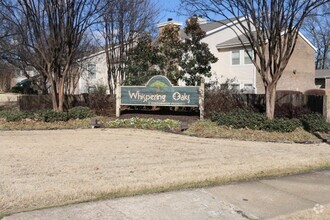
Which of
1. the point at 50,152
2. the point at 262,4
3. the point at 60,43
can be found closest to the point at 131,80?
the point at 60,43

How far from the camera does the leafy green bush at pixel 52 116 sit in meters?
14.7

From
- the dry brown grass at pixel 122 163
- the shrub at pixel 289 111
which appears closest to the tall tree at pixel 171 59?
the shrub at pixel 289 111

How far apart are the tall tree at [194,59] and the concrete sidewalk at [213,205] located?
13.7m

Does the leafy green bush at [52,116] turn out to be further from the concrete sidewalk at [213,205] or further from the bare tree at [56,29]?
the concrete sidewalk at [213,205]

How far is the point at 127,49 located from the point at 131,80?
13.2 ft

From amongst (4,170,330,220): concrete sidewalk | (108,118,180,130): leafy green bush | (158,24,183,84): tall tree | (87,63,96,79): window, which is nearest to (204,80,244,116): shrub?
(108,118,180,130): leafy green bush

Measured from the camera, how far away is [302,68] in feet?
113

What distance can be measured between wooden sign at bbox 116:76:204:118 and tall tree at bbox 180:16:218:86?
3997 millimetres

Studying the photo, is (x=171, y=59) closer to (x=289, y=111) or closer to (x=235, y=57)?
(x=289, y=111)

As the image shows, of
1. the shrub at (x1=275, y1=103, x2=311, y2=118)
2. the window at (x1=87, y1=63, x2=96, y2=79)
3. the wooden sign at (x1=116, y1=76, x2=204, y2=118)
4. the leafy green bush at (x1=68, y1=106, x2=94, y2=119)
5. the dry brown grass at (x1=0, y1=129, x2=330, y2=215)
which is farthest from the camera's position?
the window at (x1=87, y1=63, x2=96, y2=79)

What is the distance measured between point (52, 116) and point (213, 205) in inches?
427

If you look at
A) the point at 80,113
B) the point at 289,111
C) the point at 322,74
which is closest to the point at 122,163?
the point at 80,113

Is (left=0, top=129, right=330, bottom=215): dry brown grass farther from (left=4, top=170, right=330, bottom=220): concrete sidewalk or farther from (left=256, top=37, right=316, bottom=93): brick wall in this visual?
(left=256, top=37, right=316, bottom=93): brick wall

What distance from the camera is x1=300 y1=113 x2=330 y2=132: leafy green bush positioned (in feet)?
40.3
